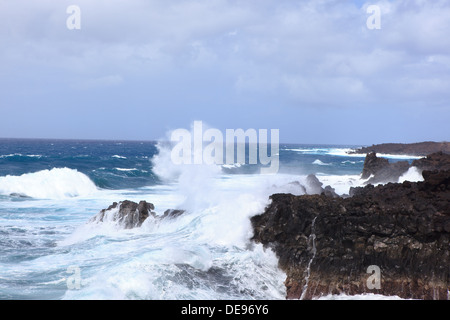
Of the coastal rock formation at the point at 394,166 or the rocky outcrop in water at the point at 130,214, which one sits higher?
the coastal rock formation at the point at 394,166

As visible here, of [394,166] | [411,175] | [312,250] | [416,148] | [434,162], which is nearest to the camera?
[312,250]

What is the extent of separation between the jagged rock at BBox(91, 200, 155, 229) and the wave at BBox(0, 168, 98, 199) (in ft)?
34.7

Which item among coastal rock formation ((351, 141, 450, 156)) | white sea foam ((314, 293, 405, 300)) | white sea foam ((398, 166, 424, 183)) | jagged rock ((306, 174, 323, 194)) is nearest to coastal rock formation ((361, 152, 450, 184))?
white sea foam ((398, 166, 424, 183))

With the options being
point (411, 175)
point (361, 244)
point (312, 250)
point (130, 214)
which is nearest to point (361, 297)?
point (361, 244)

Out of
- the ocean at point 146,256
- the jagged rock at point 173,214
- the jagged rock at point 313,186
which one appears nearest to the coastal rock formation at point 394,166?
the jagged rock at point 313,186

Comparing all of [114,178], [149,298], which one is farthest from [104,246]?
[114,178]

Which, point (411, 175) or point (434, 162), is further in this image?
point (411, 175)

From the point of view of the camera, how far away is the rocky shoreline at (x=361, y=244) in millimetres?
7992

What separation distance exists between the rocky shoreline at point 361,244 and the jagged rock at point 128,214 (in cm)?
455

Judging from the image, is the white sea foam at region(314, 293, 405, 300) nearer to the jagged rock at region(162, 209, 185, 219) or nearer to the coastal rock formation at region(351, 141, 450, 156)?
the jagged rock at region(162, 209, 185, 219)

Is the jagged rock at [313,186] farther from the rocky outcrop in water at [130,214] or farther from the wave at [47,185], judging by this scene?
the wave at [47,185]

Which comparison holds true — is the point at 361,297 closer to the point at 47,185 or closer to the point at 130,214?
the point at 130,214

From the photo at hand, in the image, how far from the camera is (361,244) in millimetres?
8492
